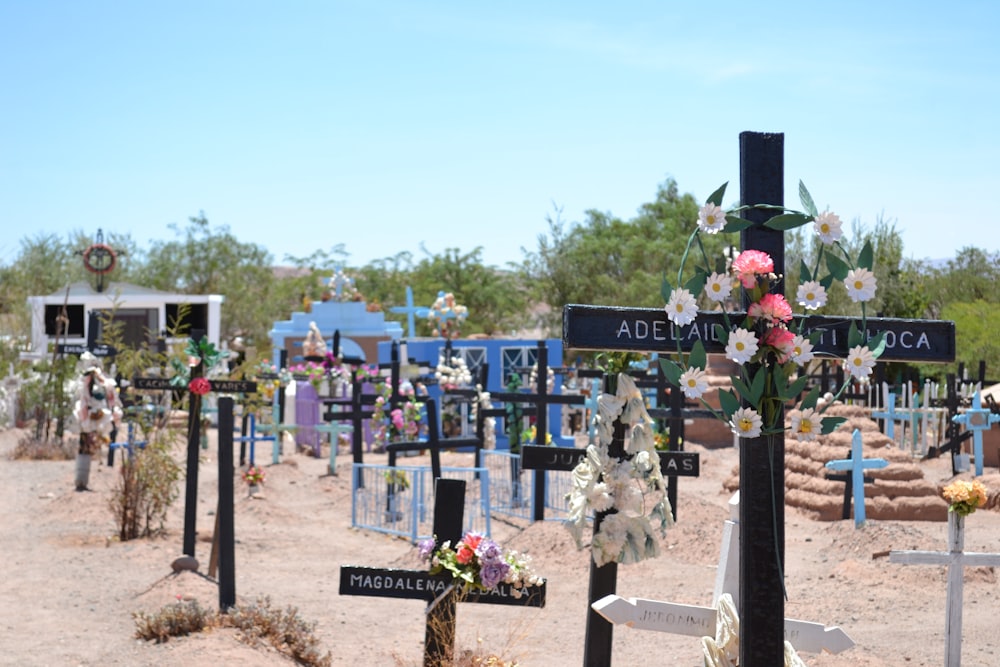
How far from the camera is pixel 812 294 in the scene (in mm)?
4668

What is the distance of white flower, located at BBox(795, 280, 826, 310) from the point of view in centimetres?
463

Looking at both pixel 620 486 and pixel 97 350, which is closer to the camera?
pixel 620 486

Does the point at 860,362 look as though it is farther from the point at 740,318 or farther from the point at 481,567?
the point at 481,567

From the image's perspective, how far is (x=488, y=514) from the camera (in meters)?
13.4

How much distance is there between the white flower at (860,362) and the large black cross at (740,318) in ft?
0.69

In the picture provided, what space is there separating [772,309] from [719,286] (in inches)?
9.1

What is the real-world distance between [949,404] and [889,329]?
50.8 feet

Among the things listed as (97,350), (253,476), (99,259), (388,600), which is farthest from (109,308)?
(388,600)

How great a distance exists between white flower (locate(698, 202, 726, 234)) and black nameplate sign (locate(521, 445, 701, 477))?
3400 mm

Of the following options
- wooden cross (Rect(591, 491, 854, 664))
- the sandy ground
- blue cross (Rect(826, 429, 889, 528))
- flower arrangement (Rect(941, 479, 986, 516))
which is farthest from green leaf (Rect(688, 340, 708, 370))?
blue cross (Rect(826, 429, 889, 528))

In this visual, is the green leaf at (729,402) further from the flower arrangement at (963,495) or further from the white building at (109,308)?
the white building at (109,308)

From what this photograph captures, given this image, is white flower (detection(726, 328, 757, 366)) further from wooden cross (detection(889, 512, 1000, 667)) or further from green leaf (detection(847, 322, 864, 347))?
wooden cross (detection(889, 512, 1000, 667))

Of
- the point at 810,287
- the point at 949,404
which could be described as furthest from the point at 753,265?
the point at 949,404

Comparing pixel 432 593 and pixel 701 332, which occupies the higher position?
pixel 701 332
